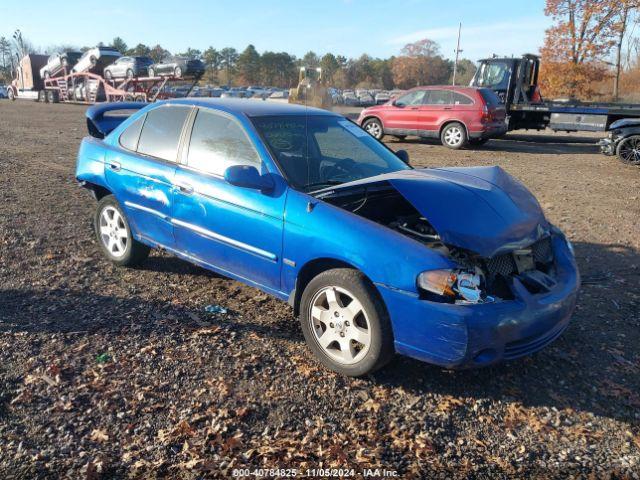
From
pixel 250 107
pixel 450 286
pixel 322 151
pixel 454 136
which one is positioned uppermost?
pixel 250 107

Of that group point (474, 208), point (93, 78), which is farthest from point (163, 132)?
point (93, 78)

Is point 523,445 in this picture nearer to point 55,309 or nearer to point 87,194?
point 55,309

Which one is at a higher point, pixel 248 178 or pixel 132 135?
pixel 132 135

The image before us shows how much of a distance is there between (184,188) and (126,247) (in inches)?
48.6

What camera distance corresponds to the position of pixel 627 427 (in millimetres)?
2977

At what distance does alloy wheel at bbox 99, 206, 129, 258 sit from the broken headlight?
3151mm

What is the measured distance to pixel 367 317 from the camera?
10.4 feet

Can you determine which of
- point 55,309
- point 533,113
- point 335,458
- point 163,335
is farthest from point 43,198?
point 533,113

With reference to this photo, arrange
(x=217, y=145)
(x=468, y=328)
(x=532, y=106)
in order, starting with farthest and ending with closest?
(x=532, y=106)
(x=217, y=145)
(x=468, y=328)

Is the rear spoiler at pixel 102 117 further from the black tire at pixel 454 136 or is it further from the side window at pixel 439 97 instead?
the side window at pixel 439 97

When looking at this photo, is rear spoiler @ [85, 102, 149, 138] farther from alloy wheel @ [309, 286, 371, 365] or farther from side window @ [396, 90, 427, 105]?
side window @ [396, 90, 427, 105]

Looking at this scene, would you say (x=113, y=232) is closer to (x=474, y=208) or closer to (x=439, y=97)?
(x=474, y=208)

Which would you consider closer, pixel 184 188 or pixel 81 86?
pixel 184 188

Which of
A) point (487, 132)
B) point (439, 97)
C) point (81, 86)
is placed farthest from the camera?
point (81, 86)
